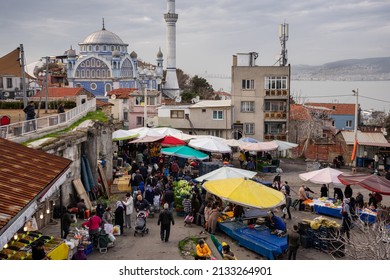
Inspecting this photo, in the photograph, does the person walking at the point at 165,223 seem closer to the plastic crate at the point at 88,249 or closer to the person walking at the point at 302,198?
the plastic crate at the point at 88,249

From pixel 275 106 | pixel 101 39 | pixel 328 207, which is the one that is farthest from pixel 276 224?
pixel 101 39

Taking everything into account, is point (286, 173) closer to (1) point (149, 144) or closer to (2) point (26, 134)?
(1) point (149, 144)

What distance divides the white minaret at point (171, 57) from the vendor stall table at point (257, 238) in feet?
184

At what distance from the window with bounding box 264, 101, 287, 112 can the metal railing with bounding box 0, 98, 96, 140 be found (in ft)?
44.5

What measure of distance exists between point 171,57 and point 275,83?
43.0 meters

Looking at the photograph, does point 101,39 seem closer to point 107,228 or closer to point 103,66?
point 103,66

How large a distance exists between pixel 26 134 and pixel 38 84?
13.4m

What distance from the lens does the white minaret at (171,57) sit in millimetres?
65750

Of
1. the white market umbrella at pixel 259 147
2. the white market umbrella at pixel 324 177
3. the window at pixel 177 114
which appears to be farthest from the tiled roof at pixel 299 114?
the white market umbrella at pixel 324 177

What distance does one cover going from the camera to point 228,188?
32.0 feet

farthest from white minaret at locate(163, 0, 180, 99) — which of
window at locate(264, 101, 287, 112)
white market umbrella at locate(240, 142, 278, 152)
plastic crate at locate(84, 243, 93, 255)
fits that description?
plastic crate at locate(84, 243, 93, 255)

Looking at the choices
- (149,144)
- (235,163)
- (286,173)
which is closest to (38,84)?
Result: (149,144)

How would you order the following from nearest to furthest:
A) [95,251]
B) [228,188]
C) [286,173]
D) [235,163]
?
[95,251], [228,188], [286,173], [235,163]
